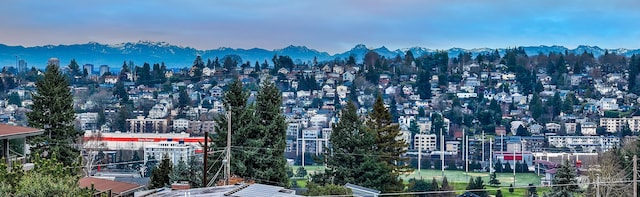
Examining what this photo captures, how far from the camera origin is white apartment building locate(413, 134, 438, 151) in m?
85.4

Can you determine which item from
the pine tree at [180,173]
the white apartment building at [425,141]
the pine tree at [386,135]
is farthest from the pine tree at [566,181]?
the white apartment building at [425,141]

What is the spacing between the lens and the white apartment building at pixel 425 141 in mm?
85387

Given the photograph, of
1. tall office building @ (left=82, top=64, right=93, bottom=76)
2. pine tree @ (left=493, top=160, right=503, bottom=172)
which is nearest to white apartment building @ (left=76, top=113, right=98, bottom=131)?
tall office building @ (left=82, top=64, right=93, bottom=76)

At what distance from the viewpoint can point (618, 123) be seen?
302ft

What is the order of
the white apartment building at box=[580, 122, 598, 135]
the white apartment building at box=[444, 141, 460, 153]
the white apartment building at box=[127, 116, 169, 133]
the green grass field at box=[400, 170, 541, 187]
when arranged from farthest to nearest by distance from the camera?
the white apartment building at box=[580, 122, 598, 135] < the white apartment building at box=[444, 141, 460, 153] < the white apartment building at box=[127, 116, 169, 133] < the green grass field at box=[400, 170, 541, 187]

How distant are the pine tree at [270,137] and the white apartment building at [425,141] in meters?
61.3

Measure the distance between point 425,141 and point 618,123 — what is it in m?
22.8

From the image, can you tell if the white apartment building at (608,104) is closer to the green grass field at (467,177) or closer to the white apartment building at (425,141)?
the white apartment building at (425,141)

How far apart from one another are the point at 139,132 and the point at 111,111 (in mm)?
10370

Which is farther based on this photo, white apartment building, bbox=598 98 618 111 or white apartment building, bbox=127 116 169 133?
white apartment building, bbox=598 98 618 111

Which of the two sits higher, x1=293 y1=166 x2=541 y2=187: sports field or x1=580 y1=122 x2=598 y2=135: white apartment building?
x1=580 y1=122 x2=598 y2=135: white apartment building

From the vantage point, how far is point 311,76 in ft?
405

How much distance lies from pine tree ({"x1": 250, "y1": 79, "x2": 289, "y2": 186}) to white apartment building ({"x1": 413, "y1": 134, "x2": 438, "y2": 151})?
61265mm

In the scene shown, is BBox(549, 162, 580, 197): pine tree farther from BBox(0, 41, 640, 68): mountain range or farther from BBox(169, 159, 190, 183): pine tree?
BBox(0, 41, 640, 68): mountain range
